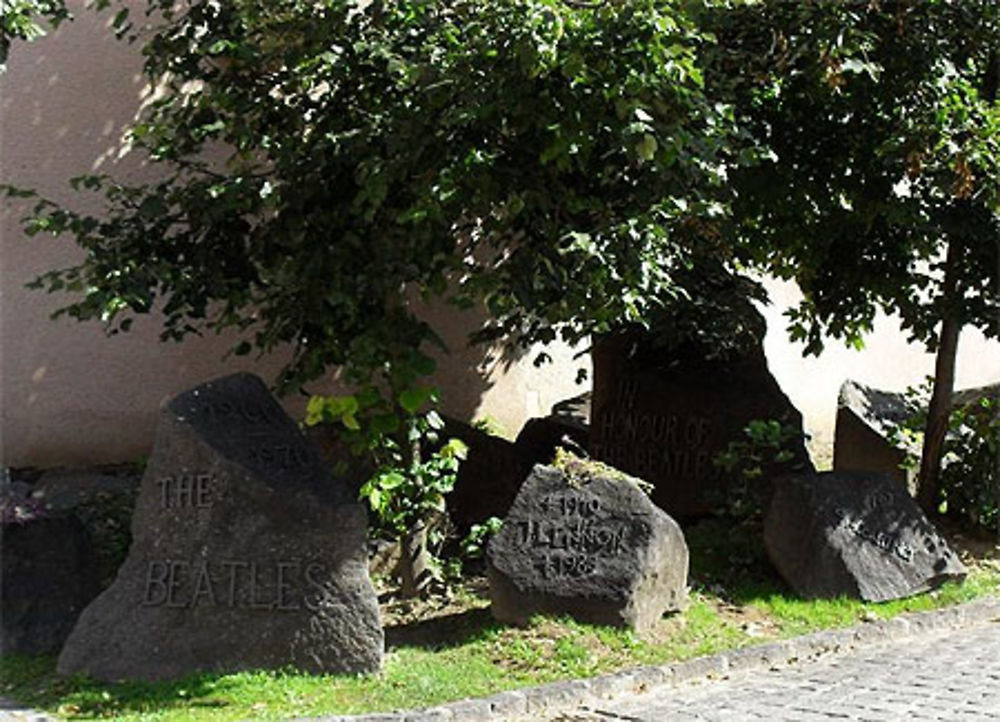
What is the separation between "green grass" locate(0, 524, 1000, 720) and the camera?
237 inches

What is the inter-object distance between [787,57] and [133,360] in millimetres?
4495

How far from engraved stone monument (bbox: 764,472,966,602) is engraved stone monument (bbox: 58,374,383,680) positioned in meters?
2.75

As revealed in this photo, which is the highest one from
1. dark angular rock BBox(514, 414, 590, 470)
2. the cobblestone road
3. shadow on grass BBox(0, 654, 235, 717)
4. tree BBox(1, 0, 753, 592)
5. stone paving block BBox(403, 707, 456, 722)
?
tree BBox(1, 0, 753, 592)

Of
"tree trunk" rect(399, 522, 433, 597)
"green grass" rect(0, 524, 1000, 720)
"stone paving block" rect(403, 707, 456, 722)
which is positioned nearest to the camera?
"stone paving block" rect(403, 707, 456, 722)

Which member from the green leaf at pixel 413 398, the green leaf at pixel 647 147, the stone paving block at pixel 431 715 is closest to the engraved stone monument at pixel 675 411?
the green leaf at pixel 413 398

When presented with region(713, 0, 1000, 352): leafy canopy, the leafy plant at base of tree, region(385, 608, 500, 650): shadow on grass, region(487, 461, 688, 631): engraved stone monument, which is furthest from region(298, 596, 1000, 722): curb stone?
region(713, 0, 1000, 352): leafy canopy

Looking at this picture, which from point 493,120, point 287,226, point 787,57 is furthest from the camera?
point 787,57

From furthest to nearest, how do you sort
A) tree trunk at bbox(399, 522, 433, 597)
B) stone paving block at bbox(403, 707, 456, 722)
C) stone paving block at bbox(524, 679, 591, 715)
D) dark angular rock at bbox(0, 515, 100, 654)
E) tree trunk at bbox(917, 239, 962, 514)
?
tree trunk at bbox(917, 239, 962, 514) < tree trunk at bbox(399, 522, 433, 597) < dark angular rock at bbox(0, 515, 100, 654) < stone paving block at bbox(524, 679, 591, 715) < stone paving block at bbox(403, 707, 456, 722)

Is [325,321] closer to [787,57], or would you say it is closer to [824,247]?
[787,57]

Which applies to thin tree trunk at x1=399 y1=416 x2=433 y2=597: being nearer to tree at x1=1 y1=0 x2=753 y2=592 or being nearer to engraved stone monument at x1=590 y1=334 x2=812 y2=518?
tree at x1=1 y1=0 x2=753 y2=592

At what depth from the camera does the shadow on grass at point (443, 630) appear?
6996 millimetres

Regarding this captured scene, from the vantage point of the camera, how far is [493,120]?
671cm

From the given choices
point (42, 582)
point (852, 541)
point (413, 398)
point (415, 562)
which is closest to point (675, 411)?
point (852, 541)

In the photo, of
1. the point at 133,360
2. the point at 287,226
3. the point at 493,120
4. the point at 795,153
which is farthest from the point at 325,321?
the point at 795,153
